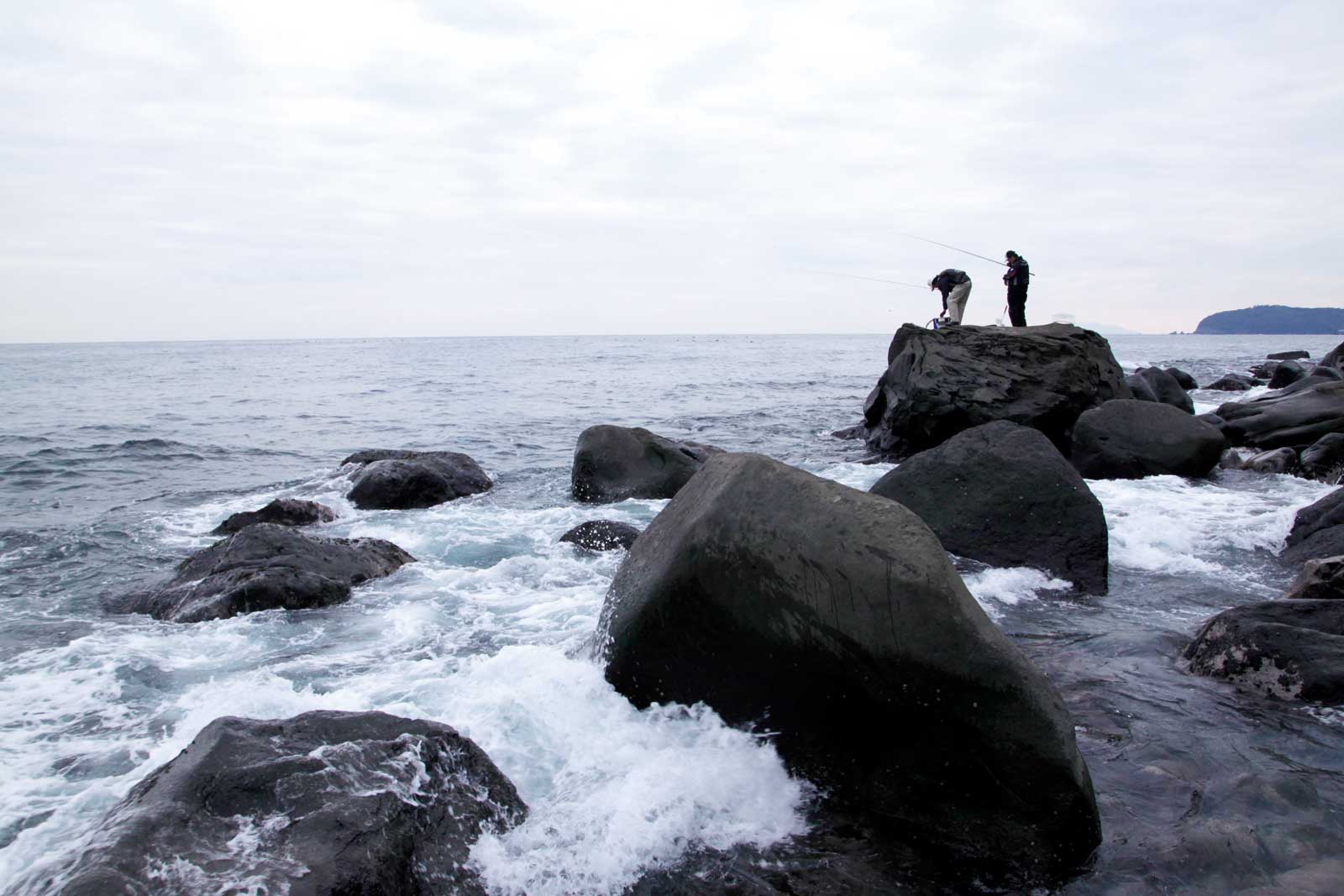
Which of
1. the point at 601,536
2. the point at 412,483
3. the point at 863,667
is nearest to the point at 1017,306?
the point at 601,536

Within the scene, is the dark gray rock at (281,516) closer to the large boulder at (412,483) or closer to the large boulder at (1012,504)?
the large boulder at (412,483)

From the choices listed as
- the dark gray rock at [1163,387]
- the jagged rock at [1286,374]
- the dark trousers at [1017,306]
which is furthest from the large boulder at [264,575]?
the jagged rock at [1286,374]

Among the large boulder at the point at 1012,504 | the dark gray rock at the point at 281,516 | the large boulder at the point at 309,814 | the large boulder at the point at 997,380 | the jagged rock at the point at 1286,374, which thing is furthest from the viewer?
the jagged rock at the point at 1286,374

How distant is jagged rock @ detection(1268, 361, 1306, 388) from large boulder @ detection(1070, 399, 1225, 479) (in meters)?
16.8

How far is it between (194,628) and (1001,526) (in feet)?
23.3

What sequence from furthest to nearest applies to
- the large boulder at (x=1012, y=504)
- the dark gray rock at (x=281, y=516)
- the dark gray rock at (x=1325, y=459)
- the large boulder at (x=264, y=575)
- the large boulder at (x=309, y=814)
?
1. the dark gray rock at (x=1325, y=459)
2. the dark gray rock at (x=281, y=516)
3. the large boulder at (x=1012, y=504)
4. the large boulder at (x=264, y=575)
5. the large boulder at (x=309, y=814)

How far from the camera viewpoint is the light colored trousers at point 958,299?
17.7 metres

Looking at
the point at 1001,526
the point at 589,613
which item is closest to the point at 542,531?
the point at 589,613

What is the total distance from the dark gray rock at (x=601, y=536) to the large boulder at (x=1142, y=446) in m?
7.26

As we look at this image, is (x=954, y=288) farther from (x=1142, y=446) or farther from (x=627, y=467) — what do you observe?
(x=627, y=467)

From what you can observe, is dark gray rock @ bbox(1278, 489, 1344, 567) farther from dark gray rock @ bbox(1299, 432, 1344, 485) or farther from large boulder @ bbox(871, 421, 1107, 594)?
dark gray rock @ bbox(1299, 432, 1344, 485)

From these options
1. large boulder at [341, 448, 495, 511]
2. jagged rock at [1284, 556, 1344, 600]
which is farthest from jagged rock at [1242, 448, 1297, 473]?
large boulder at [341, 448, 495, 511]

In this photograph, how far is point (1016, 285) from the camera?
17469 millimetres

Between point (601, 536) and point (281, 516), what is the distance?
4.16 metres
